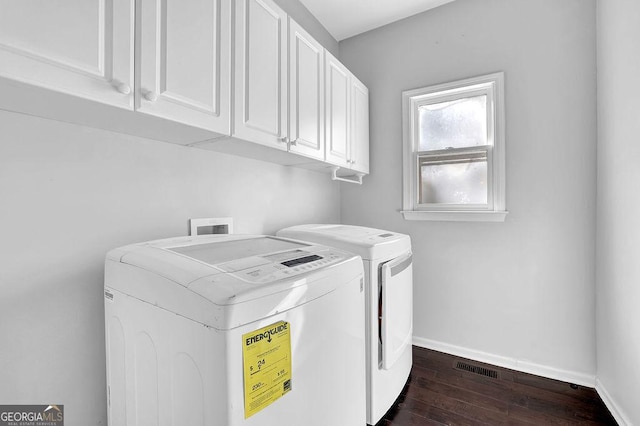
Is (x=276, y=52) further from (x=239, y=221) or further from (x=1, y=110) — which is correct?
(x=1, y=110)

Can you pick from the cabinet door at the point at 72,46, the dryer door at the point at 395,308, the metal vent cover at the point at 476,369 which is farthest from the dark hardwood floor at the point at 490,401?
the cabinet door at the point at 72,46

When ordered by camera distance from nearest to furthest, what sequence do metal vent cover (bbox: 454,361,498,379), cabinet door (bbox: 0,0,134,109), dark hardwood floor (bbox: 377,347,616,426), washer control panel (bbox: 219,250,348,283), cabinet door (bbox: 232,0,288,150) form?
cabinet door (bbox: 0,0,134,109), washer control panel (bbox: 219,250,348,283), cabinet door (bbox: 232,0,288,150), dark hardwood floor (bbox: 377,347,616,426), metal vent cover (bbox: 454,361,498,379)

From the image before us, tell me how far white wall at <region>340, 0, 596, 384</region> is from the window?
0.08 meters

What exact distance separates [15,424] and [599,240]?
9.53 ft

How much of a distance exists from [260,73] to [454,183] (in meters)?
1.77

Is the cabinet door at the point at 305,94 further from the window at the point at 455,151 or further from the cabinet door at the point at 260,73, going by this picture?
the window at the point at 455,151

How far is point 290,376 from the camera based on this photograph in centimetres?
92

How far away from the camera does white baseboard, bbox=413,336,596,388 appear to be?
199 centimetres

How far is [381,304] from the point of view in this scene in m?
1.60

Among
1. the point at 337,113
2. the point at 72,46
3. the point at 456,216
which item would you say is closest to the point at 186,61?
the point at 72,46

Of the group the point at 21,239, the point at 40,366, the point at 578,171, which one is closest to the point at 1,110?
the point at 21,239

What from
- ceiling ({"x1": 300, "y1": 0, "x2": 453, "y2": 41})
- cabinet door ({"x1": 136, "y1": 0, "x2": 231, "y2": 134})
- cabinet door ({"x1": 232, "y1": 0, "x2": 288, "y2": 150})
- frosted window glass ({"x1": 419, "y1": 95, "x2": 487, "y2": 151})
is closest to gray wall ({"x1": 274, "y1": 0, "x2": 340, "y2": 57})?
ceiling ({"x1": 300, "y1": 0, "x2": 453, "y2": 41})

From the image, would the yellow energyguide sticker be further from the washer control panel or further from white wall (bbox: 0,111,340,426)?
white wall (bbox: 0,111,340,426)

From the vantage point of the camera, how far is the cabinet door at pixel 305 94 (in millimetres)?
1635
